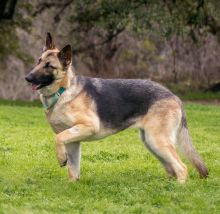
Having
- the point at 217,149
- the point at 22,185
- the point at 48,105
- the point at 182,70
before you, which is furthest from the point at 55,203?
the point at 182,70

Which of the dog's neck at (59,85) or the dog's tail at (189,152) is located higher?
the dog's neck at (59,85)

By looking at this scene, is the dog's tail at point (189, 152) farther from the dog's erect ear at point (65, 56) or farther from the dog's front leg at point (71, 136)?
the dog's erect ear at point (65, 56)

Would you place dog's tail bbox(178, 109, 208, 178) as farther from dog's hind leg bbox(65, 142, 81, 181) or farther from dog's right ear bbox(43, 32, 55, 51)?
dog's right ear bbox(43, 32, 55, 51)

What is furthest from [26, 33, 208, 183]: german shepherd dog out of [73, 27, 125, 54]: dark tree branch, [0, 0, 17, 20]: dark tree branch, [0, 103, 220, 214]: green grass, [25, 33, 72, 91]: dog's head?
[73, 27, 125, 54]: dark tree branch

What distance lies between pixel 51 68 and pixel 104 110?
3.31 feet

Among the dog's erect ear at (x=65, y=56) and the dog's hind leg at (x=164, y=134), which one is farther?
the dog's hind leg at (x=164, y=134)

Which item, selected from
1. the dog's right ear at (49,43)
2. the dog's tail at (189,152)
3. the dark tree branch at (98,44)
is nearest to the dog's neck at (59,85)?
the dog's right ear at (49,43)

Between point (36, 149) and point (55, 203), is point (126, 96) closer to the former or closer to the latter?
point (55, 203)

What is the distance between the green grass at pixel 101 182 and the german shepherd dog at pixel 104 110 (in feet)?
1.35

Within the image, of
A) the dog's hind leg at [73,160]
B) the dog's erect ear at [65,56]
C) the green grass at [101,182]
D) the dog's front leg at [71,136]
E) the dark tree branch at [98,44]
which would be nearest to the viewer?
the green grass at [101,182]

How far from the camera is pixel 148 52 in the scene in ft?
108

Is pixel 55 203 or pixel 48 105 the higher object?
pixel 48 105

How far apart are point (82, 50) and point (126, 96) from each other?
22295 mm

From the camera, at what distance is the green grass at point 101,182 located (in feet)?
26.5
